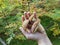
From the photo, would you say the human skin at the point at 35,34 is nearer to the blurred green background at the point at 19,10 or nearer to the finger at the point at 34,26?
the finger at the point at 34,26

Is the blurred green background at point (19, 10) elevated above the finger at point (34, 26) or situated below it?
below

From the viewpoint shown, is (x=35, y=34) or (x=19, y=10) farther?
(x=19, y=10)

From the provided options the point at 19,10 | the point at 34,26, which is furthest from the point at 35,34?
the point at 19,10

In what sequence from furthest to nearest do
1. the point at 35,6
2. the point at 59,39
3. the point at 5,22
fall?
the point at 59,39
the point at 5,22
the point at 35,6

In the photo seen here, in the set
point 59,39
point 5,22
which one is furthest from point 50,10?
point 59,39

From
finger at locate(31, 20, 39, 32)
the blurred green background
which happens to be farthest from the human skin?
the blurred green background

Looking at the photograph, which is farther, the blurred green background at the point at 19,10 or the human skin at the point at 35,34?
the blurred green background at the point at 19,10

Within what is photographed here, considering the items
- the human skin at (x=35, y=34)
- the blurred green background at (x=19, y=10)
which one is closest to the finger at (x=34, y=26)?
the human skin at (x=35, y=34)

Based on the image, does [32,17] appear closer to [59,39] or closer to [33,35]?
[33,35]

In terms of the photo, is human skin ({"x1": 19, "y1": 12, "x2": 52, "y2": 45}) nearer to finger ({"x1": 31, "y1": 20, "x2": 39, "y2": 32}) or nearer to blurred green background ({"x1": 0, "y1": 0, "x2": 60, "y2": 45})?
finger ({"x1": 31, "y1": 20, "x2": 39, "y2": 32})

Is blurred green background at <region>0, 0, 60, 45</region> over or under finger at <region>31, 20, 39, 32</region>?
under

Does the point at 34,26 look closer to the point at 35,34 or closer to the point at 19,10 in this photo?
the point at 35,34
